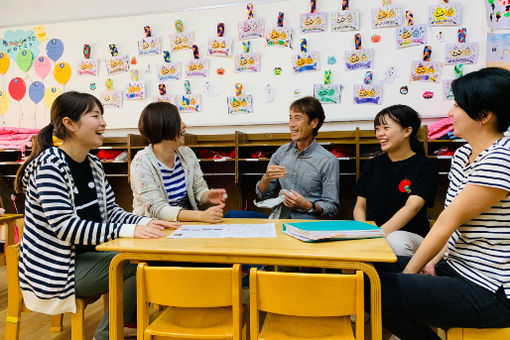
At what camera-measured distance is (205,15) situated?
354 cm

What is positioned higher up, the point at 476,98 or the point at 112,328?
the point at 476,98

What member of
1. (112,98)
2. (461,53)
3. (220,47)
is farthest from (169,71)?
(461,53)

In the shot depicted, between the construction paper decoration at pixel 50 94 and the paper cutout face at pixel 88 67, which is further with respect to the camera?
the construction paper decoration at pixel 50 94

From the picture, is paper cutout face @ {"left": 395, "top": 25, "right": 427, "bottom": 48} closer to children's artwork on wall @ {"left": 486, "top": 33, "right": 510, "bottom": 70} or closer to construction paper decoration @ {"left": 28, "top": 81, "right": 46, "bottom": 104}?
children's artwork on wall @ {"left": 486, "top": 33, "right": 510, "bottom": 70}

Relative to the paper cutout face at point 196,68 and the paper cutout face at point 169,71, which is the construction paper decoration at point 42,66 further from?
the paper cutout face at point 196,68

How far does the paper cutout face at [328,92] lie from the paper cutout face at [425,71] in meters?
0.68

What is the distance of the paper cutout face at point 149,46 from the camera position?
3.64 metres

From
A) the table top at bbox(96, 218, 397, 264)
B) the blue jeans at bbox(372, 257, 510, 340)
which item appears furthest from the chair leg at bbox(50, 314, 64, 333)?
the blue jeans at bbox(372, 257, 510, 340)

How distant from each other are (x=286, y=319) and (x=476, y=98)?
3.03 feet

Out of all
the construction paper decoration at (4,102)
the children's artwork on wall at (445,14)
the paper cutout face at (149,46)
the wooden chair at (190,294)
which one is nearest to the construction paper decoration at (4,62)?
the construction paper decoration at (4,102)

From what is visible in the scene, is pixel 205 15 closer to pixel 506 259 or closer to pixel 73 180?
pixel 73 180

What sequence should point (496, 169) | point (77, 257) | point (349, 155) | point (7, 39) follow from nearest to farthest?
point (496, 169), point (77, 257), point (349, 155), point (7, 39)

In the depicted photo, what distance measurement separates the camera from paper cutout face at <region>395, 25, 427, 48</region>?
3092mm

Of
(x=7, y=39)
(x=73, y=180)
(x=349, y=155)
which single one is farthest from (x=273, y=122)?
(x=7, y=39)
